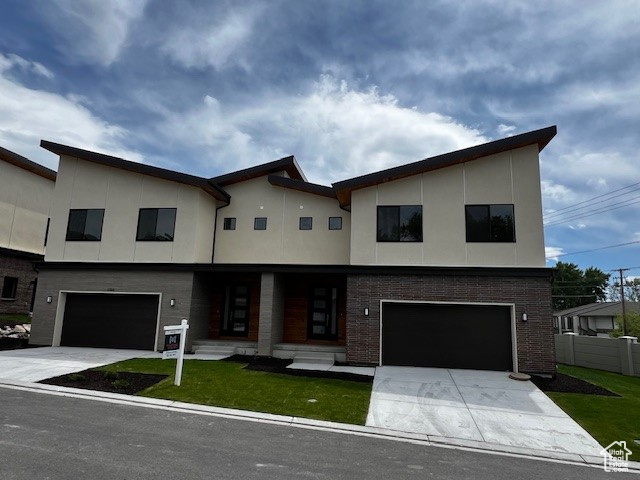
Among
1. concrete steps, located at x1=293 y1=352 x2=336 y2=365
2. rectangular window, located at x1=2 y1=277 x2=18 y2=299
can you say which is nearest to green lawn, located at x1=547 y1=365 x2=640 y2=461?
concrete steps, located at x1=293 y1=352 x2=336 y2=365

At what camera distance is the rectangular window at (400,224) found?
1360 cm

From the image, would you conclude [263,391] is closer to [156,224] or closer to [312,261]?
[312,261]

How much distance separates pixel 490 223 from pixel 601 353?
7525mm

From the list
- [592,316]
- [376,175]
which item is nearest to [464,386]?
[376,175]

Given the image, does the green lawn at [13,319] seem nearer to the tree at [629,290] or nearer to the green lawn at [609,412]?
the green lawn at [609,412]

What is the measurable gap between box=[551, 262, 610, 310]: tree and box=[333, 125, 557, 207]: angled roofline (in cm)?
5626

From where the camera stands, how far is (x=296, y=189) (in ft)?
54.1

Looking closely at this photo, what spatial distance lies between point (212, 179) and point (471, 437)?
46.4ft

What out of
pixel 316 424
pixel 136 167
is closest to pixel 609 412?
pixel 316 424

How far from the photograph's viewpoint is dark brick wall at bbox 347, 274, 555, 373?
12.3m

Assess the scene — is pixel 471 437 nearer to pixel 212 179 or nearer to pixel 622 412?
pixel 622 412

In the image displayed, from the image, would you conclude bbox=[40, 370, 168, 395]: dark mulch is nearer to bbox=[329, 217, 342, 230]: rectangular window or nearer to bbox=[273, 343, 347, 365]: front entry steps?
bbox=[273, 343, 347, 365]: front entry steps

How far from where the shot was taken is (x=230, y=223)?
17047mm

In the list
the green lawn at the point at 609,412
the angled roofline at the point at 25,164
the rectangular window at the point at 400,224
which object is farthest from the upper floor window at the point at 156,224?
the green lawn at the point at 609,412
